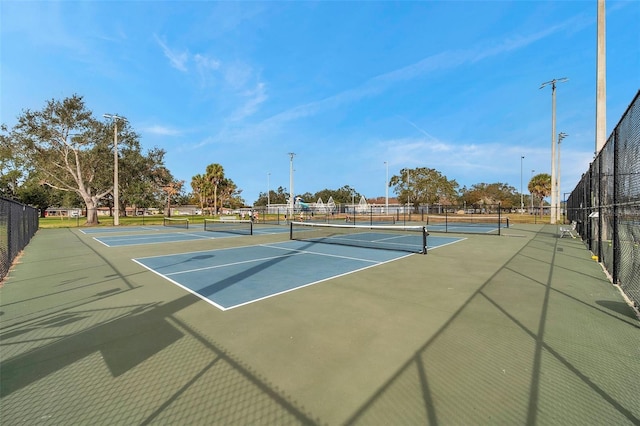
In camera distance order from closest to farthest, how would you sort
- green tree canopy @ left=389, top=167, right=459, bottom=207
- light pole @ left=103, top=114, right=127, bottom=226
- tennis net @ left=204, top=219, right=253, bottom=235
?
1. tennis net @ left=204, top=219, right=253, bottom=235
2. light pole @ left=103, top=114, right=127, bottom=226
3. green tree canopy @ left=389, top=167, right=459, bottom=207

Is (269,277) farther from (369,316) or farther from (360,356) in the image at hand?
(360,356)

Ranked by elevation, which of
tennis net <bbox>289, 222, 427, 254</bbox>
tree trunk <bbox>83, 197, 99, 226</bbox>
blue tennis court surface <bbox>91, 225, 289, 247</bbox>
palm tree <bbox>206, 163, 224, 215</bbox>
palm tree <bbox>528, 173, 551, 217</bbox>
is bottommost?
blue tennis court surface <bbox>91, 225, 289, 247</bbox>

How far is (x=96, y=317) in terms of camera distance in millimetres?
4648

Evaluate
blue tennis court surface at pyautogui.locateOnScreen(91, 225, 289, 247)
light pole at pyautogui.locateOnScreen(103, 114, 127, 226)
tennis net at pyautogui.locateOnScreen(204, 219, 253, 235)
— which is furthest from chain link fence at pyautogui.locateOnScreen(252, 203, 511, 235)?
light pole at pyautogui.locateOnScreen(103, 114, 127, 226)

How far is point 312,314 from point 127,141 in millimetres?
39756

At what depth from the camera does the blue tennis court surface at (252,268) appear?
19.8 feet

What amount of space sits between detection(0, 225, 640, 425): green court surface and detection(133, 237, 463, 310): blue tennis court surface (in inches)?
19.6

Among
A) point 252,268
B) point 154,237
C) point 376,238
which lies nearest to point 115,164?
point 154,237

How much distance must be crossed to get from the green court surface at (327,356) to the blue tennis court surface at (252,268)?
498 mm

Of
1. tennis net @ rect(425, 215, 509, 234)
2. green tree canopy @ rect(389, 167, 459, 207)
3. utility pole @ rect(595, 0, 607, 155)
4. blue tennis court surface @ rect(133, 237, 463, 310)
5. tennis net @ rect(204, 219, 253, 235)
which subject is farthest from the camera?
green tree canopy @ rect(389, 167, 459, 207)

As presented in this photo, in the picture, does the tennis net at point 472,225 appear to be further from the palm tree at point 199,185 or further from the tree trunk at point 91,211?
the palm tree at point 199,185

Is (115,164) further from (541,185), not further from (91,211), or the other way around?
(541,185)

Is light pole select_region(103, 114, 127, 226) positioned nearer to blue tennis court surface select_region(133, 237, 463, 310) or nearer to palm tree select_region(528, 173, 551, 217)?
blue tennis court surface select_region(133, 237, 463, 310)

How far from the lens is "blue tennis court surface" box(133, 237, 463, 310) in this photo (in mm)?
6039
